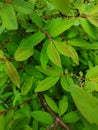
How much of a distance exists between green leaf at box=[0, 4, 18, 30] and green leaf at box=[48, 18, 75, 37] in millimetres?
211

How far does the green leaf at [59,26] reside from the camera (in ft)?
2.60

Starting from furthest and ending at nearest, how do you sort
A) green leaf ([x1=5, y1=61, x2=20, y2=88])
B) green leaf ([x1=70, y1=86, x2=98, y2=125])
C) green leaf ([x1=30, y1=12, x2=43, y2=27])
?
green leaf ([x1=30, y1=12, x2=43, y2=27])
green leaf ([x1=5, y1=61, x2=20, y2=88])
green leaf ([x1=70, y1=86, x2=98, y2=125])

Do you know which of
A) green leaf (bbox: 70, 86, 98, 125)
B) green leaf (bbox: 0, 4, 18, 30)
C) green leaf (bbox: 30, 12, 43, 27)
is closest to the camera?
green leaf (bbox: 70, 86, 98, 125)

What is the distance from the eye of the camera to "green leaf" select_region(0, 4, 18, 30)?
0.63 metres

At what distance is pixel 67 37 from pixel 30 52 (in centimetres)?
14

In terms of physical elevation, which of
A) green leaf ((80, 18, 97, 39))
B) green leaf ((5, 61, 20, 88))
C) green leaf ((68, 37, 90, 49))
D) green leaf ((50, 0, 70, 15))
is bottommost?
green leaf ((68, 37, 90, 49))

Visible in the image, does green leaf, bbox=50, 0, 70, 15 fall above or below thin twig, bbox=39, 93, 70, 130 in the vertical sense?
above

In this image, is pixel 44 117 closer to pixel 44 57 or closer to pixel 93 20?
pixel 44 57

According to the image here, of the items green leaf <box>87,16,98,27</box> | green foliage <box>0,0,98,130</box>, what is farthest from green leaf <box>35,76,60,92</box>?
green leaf <box>87,16,98,27</box>

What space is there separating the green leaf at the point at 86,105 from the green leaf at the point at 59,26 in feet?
1.52

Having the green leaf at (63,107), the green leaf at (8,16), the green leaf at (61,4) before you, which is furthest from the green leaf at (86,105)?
the green leaf at (63,107)

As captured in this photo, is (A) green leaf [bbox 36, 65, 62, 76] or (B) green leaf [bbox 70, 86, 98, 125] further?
(A) green leaf [bbox 36, 65, 62, 76]

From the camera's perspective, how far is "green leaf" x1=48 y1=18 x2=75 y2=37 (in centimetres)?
79

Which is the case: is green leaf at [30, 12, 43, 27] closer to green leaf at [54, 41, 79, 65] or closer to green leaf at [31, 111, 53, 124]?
green leaf at [54, 41, 79, 65]
